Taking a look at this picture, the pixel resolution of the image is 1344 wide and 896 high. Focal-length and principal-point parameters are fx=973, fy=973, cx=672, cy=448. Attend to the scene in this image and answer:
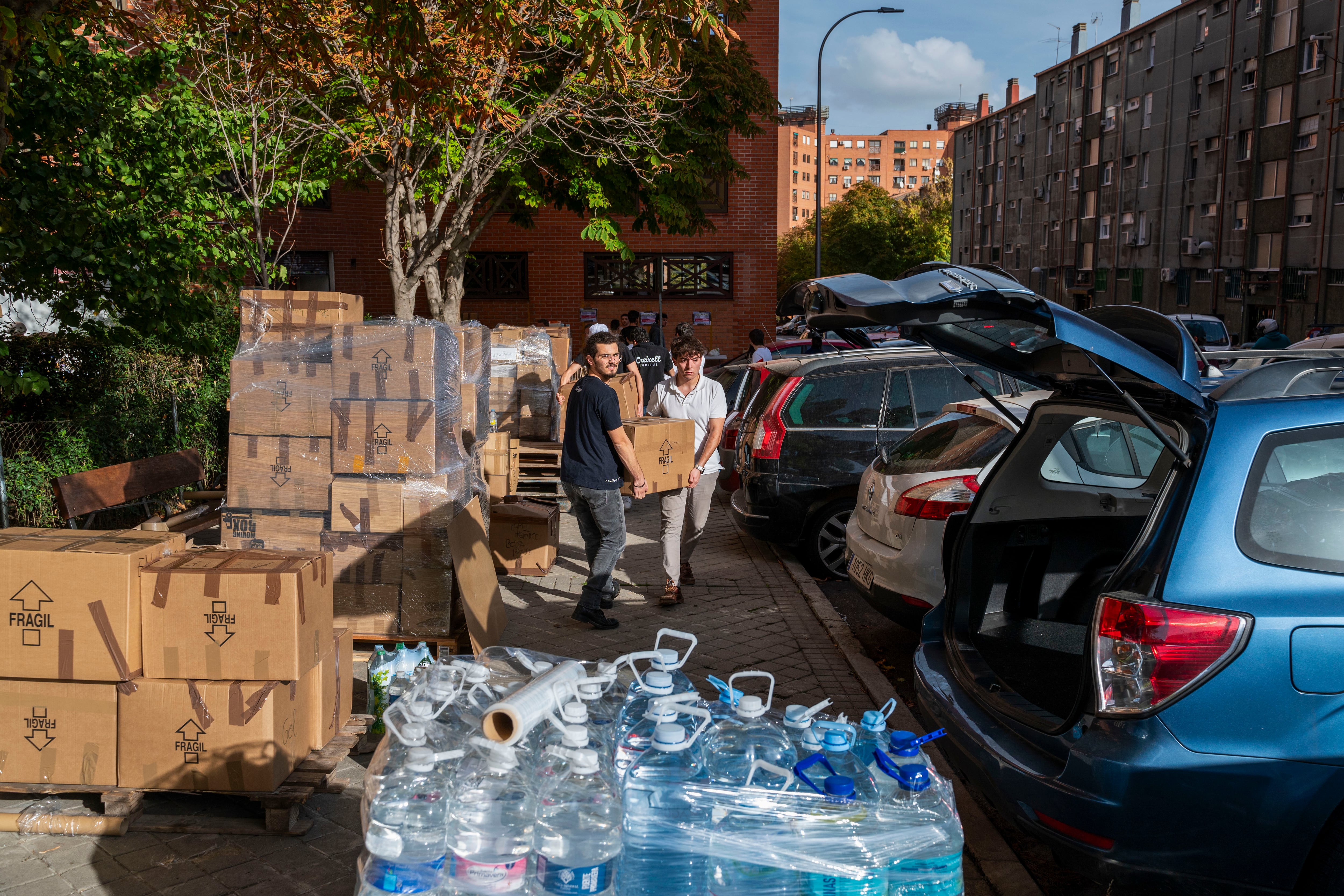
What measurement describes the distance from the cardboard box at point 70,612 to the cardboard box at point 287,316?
92.3 inches

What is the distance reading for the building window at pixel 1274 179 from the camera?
117 ft

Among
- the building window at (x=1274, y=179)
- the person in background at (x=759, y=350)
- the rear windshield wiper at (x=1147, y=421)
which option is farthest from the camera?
the building window at (x=1274, y=179)

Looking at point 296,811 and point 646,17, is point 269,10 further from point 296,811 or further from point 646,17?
point 296,811

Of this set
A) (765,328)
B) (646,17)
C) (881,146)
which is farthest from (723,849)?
(881,146)

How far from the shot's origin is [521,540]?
7.94 m

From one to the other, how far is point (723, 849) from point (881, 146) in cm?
16835

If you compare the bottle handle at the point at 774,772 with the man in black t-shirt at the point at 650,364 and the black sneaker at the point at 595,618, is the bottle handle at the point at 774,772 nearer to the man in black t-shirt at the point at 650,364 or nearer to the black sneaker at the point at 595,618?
the black sneaker at the point at 595,618

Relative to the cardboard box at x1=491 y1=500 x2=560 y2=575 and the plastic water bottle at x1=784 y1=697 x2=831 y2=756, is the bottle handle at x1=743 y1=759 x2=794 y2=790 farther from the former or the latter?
the cardboard box at x1=491 y1=500 x2=560 y2=575

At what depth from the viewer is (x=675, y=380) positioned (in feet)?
25.7

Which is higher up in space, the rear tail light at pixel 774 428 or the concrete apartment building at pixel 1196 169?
the concrete apartment building at pixel 1196 169

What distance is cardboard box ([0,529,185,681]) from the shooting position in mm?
3734

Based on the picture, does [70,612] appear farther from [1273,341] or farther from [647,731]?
[1273,341]

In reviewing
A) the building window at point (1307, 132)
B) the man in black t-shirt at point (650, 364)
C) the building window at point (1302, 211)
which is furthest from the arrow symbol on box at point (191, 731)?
the building window at point (1307, 132)

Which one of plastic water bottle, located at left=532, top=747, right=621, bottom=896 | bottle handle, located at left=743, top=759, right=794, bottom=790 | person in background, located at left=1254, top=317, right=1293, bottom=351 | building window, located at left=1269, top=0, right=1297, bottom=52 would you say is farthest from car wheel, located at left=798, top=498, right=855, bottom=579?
building window, located at left=1269, top=0, right=1297, bottom=52
